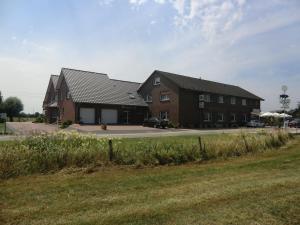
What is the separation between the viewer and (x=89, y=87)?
4891 cm

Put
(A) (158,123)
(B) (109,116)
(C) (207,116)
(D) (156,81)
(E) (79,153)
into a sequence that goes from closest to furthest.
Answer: (E) (79,153), (A) (158,123), (B) (109,116), (D) (156,81), (C) (207,116)

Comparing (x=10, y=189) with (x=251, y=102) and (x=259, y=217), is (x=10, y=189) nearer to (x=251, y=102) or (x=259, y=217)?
(x=259, y=217)

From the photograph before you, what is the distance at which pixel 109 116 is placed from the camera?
49250 millimetres

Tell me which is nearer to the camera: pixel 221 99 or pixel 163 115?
pixel 163 115

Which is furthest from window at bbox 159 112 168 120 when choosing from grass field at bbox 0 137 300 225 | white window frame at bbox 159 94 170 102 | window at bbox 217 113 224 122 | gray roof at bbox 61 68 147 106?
grass field at bbox 0 137 300 225

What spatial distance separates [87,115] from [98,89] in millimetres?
4830

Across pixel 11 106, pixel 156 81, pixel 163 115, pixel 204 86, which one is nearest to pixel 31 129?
pixel 163 115

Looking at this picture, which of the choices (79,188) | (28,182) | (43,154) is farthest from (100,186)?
(43,154)

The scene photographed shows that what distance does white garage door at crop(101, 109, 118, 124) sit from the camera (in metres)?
48.4

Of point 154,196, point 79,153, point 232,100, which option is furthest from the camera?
point 232,100

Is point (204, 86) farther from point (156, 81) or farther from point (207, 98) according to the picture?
point (156, 81)

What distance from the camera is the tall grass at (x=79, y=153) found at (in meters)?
10.4

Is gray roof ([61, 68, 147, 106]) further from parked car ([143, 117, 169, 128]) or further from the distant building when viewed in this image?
parked car ([143, 117, 169, 128])

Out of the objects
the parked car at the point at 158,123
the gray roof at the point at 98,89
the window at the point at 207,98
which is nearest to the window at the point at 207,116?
the window at the point at 207,98
